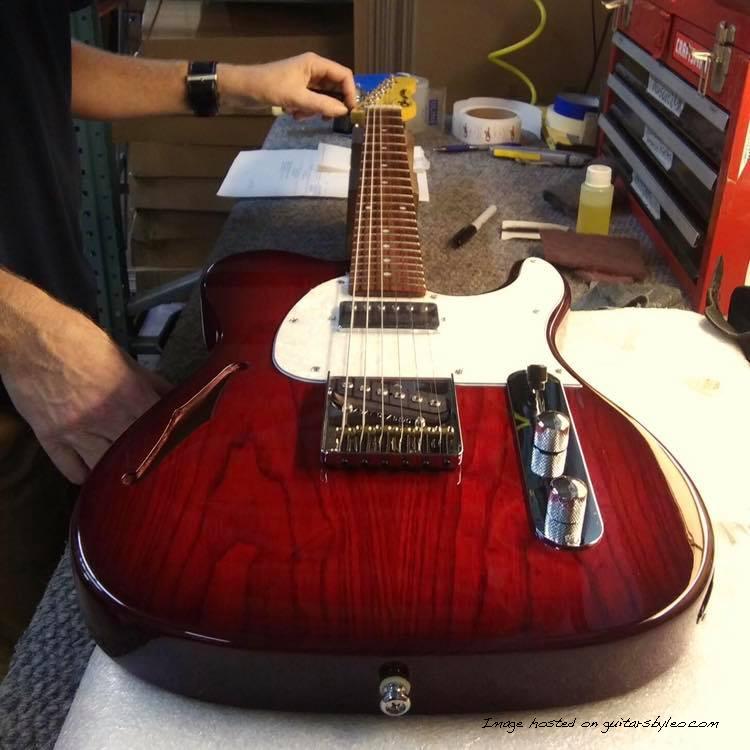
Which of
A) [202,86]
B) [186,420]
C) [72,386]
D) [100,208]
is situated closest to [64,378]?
[72,386]

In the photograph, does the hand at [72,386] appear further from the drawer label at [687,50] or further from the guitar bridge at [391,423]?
the drawer label at [687,50]

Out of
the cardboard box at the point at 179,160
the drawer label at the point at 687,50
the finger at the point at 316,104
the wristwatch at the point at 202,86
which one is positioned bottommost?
the cardboard box at the point at 179,160

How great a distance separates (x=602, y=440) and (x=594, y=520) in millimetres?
75

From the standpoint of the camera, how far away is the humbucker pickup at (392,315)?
1.95ft

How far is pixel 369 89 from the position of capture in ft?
3.67

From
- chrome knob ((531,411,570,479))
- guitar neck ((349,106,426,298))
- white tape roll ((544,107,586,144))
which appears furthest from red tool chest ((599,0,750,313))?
chrome knob ((531,411,570,479))

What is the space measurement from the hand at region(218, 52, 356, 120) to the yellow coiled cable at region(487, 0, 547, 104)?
0.50 metres

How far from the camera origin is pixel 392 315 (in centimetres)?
61

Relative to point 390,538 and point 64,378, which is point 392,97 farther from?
point 390,538

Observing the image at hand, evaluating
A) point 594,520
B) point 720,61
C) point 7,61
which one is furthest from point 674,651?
point 7,61

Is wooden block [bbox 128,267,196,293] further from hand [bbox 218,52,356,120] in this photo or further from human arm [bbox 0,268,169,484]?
human arm [bbox 0,268,169,484]

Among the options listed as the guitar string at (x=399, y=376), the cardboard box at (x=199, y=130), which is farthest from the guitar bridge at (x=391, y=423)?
the cardboard box at (x=199, y=130)

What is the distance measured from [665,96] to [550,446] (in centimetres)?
58

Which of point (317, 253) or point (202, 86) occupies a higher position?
point (202, 86)
